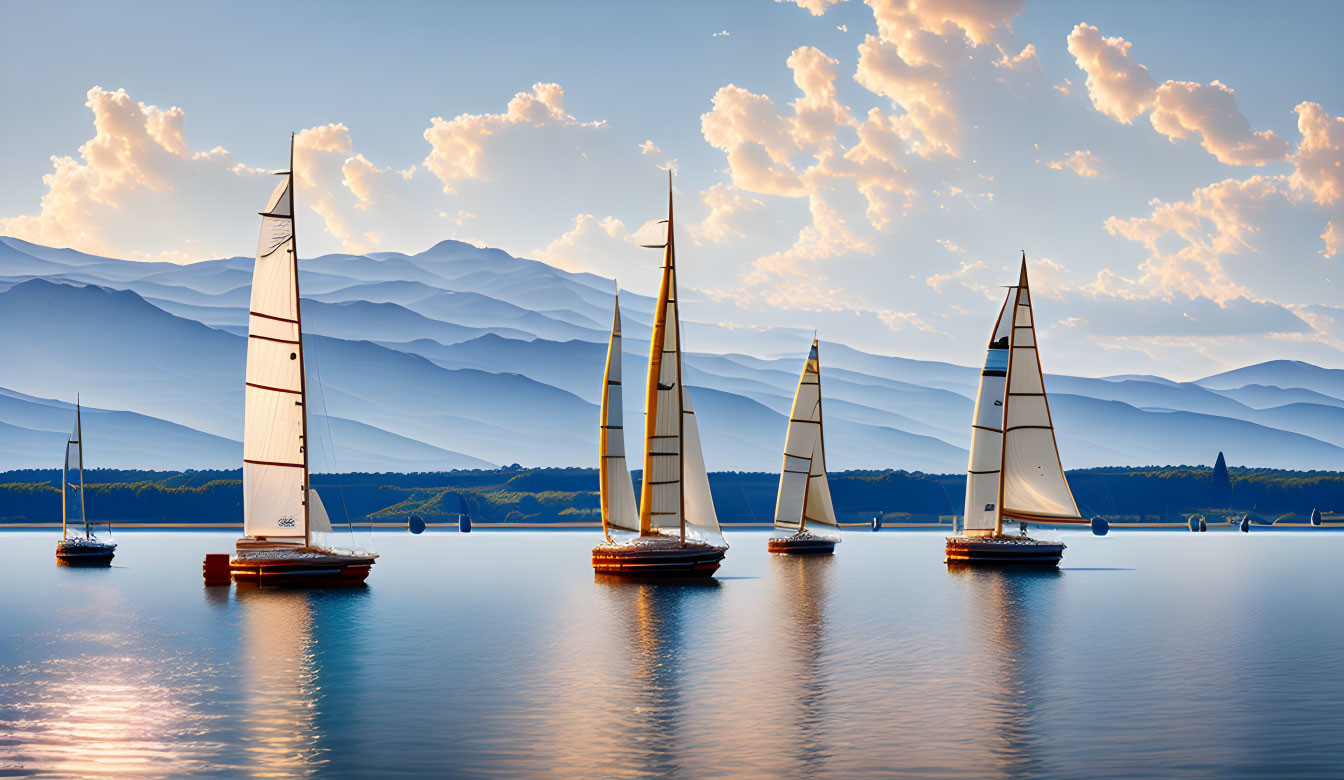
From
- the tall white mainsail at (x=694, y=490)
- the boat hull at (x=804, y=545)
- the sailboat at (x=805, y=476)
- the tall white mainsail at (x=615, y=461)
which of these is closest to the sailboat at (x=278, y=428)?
the tall white mainsail at (x=615, y=461)

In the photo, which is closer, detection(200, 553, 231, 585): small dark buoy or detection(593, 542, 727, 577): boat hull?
detection(593, 542, 727, 577): boat hull

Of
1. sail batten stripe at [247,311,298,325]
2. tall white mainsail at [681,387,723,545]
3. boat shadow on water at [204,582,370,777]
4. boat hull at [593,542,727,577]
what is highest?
sail batten stripe at [247,311,298,325]

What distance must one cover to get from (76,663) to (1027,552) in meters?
62.9

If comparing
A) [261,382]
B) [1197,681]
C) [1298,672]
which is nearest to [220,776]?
[1197,681]

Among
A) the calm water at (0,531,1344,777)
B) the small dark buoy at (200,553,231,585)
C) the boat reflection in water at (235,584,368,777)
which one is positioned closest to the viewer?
the calm water at (0,531,1344,777)

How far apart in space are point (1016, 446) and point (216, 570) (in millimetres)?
54640

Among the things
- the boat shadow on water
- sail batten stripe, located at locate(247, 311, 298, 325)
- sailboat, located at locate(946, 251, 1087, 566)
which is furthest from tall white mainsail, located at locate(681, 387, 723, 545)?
sail batten stripe, located at locate(247, 311, 298, 325)

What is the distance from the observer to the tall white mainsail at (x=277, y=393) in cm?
6912

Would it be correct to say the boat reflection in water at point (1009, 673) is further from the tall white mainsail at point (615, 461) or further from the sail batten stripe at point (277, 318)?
the sail batten stripe at point (277, 318)

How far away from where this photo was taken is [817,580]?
91562mm

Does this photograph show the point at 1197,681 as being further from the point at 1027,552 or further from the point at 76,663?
the point at 1027,552

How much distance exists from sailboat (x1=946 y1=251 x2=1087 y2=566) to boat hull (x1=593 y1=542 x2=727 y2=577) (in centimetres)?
2204

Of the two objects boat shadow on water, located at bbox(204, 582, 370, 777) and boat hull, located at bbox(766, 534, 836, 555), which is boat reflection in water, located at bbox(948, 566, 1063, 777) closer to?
boat shadow on water, located at bbox(204, 582, 370, 777)

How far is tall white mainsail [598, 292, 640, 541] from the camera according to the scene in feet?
252
